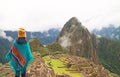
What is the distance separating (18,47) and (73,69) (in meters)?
56.7

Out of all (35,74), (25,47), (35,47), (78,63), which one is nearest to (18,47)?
(25,47)

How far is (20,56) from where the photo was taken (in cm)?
1698

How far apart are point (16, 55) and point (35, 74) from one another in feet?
37.1

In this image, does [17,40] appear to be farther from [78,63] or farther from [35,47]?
[35,47]

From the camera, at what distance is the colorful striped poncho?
1688cm

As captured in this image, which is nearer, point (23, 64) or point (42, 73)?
point (23, 64)

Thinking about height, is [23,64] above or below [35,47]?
below

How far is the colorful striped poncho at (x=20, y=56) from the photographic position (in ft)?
55.4

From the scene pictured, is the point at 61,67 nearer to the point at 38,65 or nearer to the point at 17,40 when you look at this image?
the point at 38,65

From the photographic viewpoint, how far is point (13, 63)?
17.0 m

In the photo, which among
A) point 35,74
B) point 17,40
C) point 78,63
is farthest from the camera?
point 78,63

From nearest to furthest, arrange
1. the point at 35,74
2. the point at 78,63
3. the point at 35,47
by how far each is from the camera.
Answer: the point at 35,74, the point at 78,63, the point at 35,47

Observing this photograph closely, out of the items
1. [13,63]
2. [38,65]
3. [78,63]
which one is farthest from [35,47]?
[13,63]

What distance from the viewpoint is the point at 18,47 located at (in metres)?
16.9
